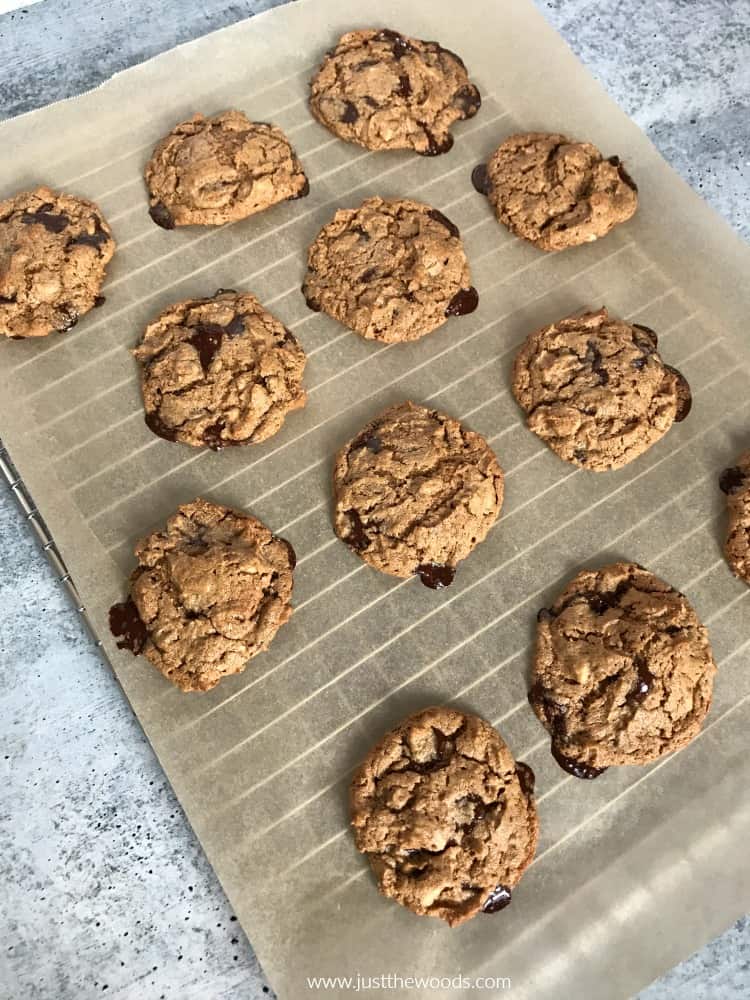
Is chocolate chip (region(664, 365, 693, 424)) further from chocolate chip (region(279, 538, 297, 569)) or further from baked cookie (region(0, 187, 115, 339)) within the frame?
baked cookie (region(0, 187, 115, 339))

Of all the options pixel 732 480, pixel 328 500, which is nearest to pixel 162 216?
pixel 328 500

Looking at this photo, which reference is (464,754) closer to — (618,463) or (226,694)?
(226,694)

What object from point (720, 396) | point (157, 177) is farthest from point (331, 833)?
point (157, 177)

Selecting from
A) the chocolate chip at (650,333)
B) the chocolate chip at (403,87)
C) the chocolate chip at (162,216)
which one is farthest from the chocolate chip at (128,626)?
the chocolate chip at (403,87)

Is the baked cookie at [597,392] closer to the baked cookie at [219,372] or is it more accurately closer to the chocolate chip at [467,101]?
the baked cookie at [219,372]

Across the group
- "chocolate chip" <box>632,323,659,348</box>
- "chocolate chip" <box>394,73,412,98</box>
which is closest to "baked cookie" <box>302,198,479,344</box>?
"chocolate chip" <box>394,73,412,98</box>

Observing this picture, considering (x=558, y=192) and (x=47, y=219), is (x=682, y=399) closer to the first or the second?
(x=558, y=192)
